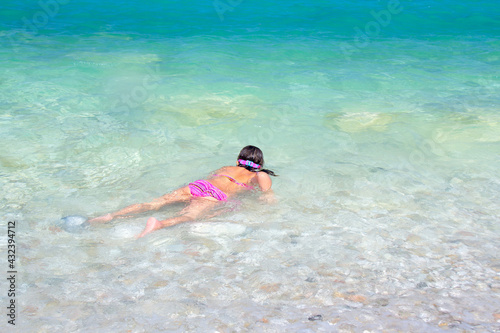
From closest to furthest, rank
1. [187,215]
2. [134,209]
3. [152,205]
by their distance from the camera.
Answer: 1. [187,215]
2. [134,209]
3. [152,205]

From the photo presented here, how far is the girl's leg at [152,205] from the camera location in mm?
4043

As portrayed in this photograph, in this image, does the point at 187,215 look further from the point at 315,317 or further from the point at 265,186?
the point at 315,317

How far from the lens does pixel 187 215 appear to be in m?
4.10

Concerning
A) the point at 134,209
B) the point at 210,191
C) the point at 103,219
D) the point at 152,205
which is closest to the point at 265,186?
the point at 210,191

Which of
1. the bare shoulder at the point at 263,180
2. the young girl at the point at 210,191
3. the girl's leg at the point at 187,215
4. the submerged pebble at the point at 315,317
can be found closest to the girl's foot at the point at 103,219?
the young girl at the point at 210,191

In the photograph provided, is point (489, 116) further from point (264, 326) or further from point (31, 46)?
point (31, 46)

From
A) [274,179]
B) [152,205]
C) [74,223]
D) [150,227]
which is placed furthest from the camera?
[274,179]

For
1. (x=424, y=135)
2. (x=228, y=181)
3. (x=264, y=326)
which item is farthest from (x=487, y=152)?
(x=264, y=326)

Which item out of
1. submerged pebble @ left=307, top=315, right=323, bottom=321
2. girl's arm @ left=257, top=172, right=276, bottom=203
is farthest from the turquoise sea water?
girl's arm @ left=257, top=172, right=276, bottom=203

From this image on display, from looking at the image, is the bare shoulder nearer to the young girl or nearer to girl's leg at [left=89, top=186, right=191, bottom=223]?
the young girl

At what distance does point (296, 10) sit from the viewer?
2006 cm

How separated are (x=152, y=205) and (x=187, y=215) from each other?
43 centimetres

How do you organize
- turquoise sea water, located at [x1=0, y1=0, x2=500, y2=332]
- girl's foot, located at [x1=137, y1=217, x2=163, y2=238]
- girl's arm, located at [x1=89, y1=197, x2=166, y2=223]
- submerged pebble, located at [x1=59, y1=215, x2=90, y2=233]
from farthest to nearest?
girl's arm, located at [x1=89, y1=197, x2=166, y2=223]
submerged pebble, located at [x1=59, y1=215, x2=90, y2=233]
girl's foot, located at [x1=137, y1=217, x2=163, y2=238]
turquoise sea water, located at [x1=0, y1=0, x2=500, y2=332]

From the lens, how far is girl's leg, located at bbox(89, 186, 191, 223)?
4.04 meters
